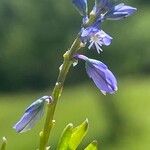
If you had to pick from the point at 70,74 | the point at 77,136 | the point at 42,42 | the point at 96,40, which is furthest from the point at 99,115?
the point at 96,40

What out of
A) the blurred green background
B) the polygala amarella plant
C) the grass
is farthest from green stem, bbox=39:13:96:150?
the blurred green background

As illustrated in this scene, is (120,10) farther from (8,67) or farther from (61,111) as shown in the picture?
(8,67)

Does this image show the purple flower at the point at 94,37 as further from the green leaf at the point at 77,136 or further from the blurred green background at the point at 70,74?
the blurred green background at the point at 70,74

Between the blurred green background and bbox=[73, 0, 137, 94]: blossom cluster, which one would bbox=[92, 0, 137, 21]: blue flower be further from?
the blurred green background

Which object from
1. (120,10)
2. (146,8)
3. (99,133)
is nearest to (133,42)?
(146,8)

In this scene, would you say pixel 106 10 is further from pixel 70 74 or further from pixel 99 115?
pixel 70 74

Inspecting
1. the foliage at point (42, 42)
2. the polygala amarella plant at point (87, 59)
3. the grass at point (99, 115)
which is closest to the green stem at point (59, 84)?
the polygala amarella plant at point (87, 59)
